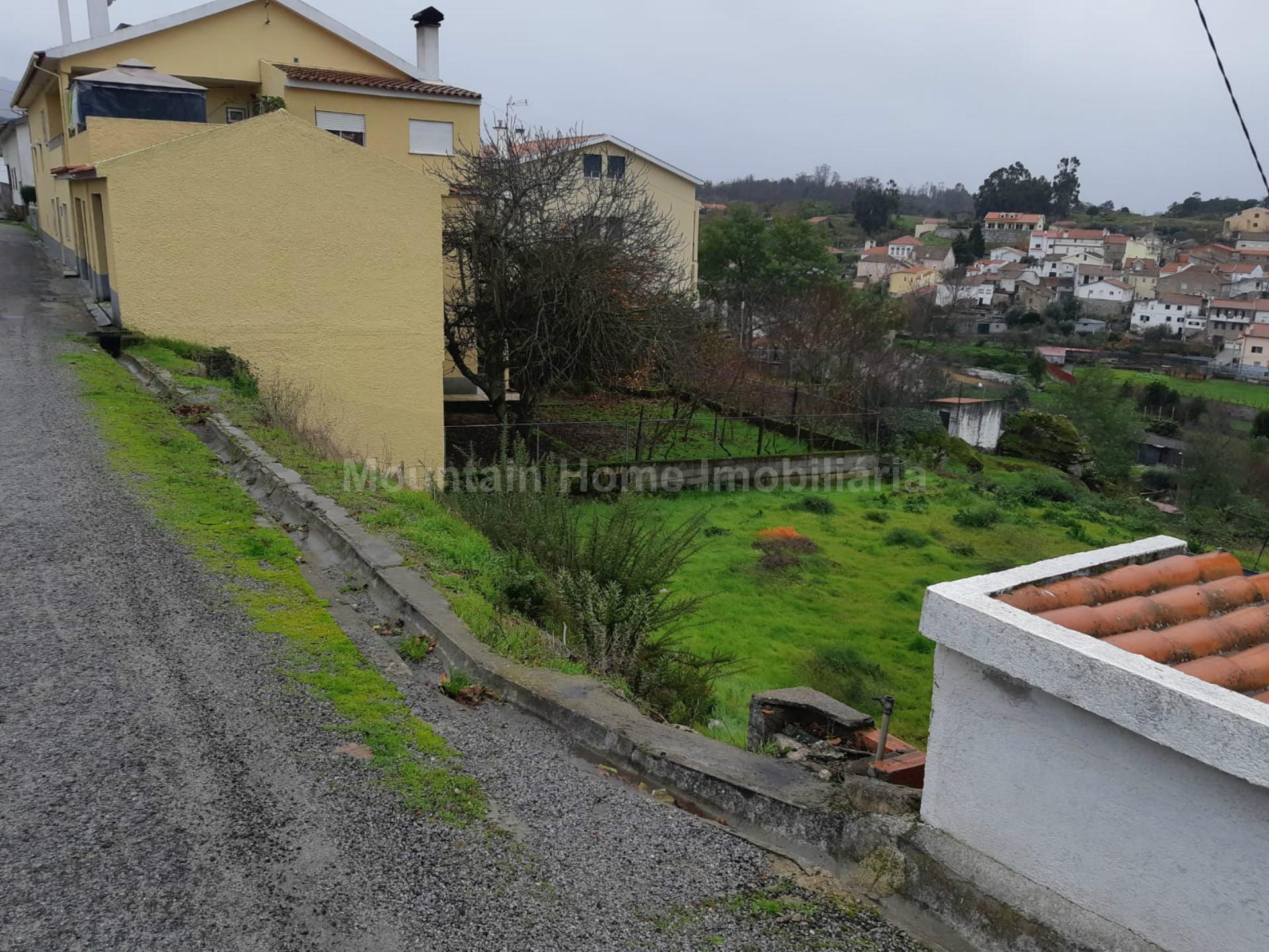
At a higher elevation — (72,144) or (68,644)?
(72,144)

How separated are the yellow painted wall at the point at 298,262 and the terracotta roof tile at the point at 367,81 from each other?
8.43 m

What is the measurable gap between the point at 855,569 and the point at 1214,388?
5613 centimetres

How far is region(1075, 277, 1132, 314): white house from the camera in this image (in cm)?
8550

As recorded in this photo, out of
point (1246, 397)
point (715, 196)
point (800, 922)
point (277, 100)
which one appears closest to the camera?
point (800, 922)

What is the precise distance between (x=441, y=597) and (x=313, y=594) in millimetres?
881

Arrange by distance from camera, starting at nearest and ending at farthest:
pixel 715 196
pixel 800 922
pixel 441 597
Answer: pixel 800 922, pixel 441 597, pixel 715 196

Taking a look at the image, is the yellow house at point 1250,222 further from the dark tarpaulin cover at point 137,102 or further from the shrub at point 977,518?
the dark tarpaulin cover at point 137,102

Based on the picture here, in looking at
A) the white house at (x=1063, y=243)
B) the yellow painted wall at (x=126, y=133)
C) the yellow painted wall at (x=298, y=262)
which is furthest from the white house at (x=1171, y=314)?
the yellow painted wall at (x=126, y=133)

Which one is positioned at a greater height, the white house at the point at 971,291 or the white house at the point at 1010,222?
the white house at the point at 1010,222

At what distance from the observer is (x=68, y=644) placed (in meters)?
5.25

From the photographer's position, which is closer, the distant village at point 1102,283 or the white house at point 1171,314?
the distant village at point 1102,283

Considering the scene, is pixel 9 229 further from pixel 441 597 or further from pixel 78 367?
pixel 441 597

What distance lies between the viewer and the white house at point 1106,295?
281 feet

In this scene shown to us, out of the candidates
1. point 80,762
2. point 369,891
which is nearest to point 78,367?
point 80,762
